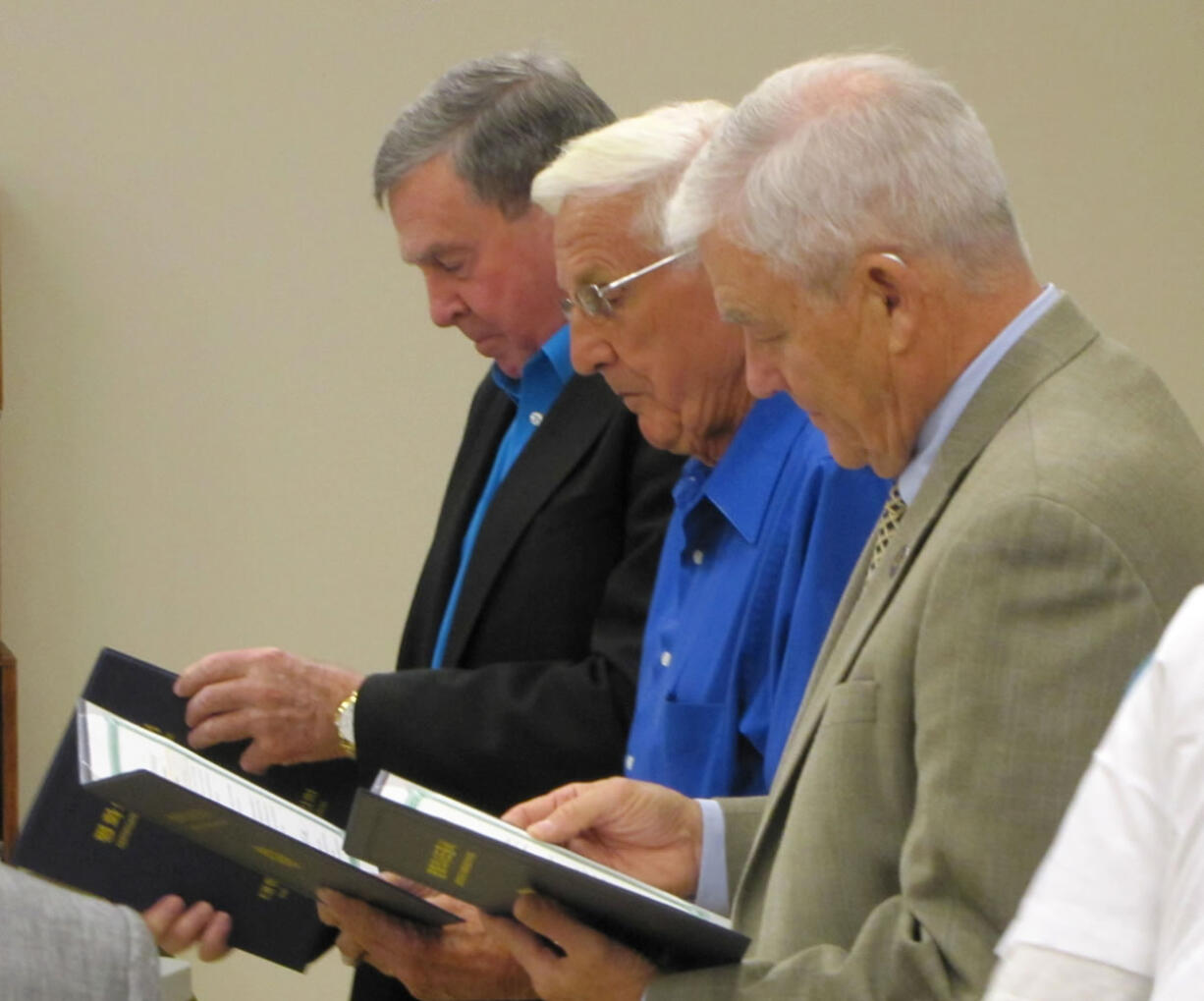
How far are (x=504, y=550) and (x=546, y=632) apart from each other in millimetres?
113

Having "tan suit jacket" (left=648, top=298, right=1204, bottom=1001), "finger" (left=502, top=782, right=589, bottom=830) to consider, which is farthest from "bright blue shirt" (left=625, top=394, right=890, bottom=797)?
"tan suit jacket" (left=648, top=298, right=1204, bottom=1001)

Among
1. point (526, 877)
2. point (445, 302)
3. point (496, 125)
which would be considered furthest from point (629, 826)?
point (496, 125)

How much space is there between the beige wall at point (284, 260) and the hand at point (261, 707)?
5.96ft

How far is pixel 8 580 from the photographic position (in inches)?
159

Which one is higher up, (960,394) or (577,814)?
(960,394)

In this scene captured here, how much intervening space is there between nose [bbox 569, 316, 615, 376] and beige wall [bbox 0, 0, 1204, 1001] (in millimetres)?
2033

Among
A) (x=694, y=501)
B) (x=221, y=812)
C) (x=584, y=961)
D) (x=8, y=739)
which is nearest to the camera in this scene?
(x=584, y=961)

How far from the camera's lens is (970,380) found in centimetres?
142

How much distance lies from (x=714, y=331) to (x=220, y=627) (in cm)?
238

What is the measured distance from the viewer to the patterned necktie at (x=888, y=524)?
1527mm

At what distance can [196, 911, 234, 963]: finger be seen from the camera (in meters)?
1.98

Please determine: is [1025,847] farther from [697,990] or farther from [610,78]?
[610,78]

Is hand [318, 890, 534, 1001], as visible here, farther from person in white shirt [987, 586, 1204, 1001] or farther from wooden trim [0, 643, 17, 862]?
wooden trim [0, 643, 17, 862]

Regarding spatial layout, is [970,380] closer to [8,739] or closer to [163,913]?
[163,913]
